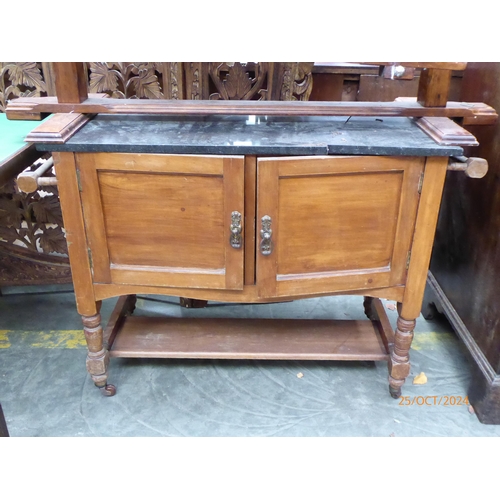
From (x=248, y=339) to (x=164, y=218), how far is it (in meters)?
0.68

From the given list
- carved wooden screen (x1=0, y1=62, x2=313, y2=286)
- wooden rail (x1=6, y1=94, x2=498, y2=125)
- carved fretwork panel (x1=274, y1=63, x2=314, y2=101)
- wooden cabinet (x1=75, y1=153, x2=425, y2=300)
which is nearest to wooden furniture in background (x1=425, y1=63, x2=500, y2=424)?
wooden rail (x1=6, y1=94, x2=498, y2=125)

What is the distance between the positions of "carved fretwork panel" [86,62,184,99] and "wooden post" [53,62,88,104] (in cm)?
55

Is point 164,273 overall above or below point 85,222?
below

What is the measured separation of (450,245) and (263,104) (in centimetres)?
101

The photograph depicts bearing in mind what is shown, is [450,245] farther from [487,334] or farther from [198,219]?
[198,219]

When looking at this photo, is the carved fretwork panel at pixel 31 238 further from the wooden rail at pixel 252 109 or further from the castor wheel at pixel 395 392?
the castor wheel at pixel 395 392

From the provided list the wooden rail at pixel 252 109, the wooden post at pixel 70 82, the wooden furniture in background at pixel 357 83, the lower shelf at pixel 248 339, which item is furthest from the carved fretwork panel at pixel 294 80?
the lower shelf at pixel 248 339

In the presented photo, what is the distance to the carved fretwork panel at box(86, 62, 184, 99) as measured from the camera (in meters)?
2.10

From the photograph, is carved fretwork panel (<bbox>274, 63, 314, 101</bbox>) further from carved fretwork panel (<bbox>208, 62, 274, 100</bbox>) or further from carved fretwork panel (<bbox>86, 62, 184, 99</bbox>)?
carved fretwork panel (<bbox>86, 62, 184, 99</bbox>)

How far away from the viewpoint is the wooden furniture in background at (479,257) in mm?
1646

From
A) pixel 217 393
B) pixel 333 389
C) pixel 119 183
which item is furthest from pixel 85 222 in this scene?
pixel 333 389

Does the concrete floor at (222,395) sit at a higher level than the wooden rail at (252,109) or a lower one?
lower

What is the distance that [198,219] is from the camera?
1450 millimetres

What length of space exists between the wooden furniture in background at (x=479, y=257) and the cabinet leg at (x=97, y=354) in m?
1.36
